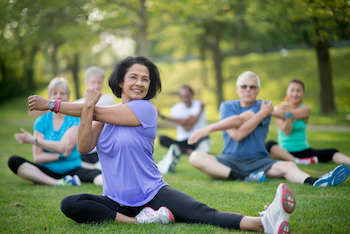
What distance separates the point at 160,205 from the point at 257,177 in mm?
2320

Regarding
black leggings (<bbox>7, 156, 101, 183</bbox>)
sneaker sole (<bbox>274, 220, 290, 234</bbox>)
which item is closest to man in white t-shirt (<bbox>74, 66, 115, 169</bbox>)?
black leggings (<bbox>7, 156, 101, 183</bbox>)

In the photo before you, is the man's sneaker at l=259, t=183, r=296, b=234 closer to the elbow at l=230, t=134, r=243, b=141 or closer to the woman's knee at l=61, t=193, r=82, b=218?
the woman's knee at l=61, t=193, r=82, b=218

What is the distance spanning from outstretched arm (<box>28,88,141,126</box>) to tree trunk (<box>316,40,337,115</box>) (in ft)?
49.5

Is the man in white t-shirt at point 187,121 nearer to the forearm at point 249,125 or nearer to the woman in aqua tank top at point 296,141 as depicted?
the woman in aqua tank top at point 296,141

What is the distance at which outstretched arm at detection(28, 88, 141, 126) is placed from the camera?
2.77 m

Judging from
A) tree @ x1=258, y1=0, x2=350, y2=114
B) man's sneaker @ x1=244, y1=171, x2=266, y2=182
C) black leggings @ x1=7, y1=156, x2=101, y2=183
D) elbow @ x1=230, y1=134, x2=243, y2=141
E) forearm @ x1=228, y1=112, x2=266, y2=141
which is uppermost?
tree @ x1=258, y1=0, x2=350, y2=114

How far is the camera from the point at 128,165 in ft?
9.56

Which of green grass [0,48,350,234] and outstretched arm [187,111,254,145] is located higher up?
outstretched arm [187,111,254,145]

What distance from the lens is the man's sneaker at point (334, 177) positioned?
3.85 metres

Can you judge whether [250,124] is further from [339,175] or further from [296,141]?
[296,141]

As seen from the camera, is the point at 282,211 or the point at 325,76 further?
the point at 325,76

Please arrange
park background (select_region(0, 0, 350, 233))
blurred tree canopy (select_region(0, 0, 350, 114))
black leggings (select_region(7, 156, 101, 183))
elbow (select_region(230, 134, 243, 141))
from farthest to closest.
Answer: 1. blurred tree canopy (select_region(0, 0, 350, 114))
2. black leggings (select_region(7, 156, 101, 183))
3. elbow (select_region(230, 134, 243, 141))
4. park background (select_region(0, 0, 350, 233))

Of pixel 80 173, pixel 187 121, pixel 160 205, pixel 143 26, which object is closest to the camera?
pixel 160 205

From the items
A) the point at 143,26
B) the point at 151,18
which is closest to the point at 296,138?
the point at 143,26
